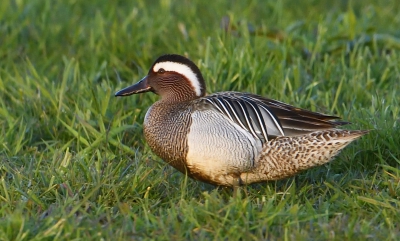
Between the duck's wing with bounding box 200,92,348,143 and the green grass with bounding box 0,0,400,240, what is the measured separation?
34 centimetres

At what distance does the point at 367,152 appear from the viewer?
503 centimetres

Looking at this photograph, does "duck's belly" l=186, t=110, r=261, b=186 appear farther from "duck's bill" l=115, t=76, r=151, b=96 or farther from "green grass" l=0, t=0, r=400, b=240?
"duck's bill" l=115, t=76, r=151, b=96

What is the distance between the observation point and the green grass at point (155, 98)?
3932mm

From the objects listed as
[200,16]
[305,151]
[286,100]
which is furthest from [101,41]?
[305,151]

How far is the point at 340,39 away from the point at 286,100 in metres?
1.37

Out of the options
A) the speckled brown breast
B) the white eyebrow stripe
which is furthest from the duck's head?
the speckled brown breast

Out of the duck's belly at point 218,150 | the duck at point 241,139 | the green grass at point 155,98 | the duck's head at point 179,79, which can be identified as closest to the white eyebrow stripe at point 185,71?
the duck's head at point 179,79

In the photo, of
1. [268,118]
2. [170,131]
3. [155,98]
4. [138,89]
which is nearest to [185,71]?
[138,89]

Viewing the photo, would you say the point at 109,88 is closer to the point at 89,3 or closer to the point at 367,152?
the point at 367,152

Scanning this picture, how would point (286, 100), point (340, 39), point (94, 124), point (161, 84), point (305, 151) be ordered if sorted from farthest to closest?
point (340, 39), point (286, 100), point (94, 124), point (161, 84), point (305, 151)

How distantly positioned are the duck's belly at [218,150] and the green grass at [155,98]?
15 cm

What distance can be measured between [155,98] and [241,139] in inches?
62.2

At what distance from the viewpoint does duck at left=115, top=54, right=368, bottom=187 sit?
14.6 feet

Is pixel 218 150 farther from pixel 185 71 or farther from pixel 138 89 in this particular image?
pixel 138 89
